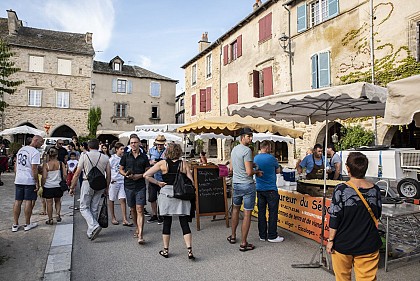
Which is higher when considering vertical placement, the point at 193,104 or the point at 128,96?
the point at 128,96

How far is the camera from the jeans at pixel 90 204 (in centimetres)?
508

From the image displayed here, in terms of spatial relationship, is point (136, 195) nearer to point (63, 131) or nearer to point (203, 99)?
point (203, 99)

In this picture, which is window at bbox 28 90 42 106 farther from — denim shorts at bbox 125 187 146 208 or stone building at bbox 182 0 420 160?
denim shorts at bbox 125 187 146 208

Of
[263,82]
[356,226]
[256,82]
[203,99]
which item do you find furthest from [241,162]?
[203,99]

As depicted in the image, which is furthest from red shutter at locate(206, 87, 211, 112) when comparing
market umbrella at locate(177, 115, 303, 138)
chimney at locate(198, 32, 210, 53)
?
market umbrella at locate(177, 115, 303, 138)

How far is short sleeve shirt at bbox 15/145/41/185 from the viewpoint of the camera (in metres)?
5.38

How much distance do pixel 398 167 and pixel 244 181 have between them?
18.5ft

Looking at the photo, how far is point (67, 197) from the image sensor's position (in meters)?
8.95

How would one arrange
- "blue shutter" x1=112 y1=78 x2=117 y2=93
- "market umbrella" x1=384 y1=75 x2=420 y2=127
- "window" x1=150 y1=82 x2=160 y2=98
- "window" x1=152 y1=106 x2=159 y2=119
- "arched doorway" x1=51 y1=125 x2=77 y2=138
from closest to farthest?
"market umbrella" x1=384 y1=75 x2=420 y2=127 → "arched doorway" x1=51 y1=125 x2=77 y2=138 → "blue shutter" x1=112 y1=78 x2=117 y2=93 → "window" x1=150 y1=82 x2=160 y2=98 → "window" x1=152 y1=106 x2=159 y2=119

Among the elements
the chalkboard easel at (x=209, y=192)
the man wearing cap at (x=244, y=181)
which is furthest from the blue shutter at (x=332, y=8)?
the man wearing cap at (x=244, y=181)

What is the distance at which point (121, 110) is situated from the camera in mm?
33500

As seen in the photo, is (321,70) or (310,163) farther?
(321,70)

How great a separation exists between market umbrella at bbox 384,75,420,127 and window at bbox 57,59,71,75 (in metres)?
30.8

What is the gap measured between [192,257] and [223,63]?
19032 millimetres
